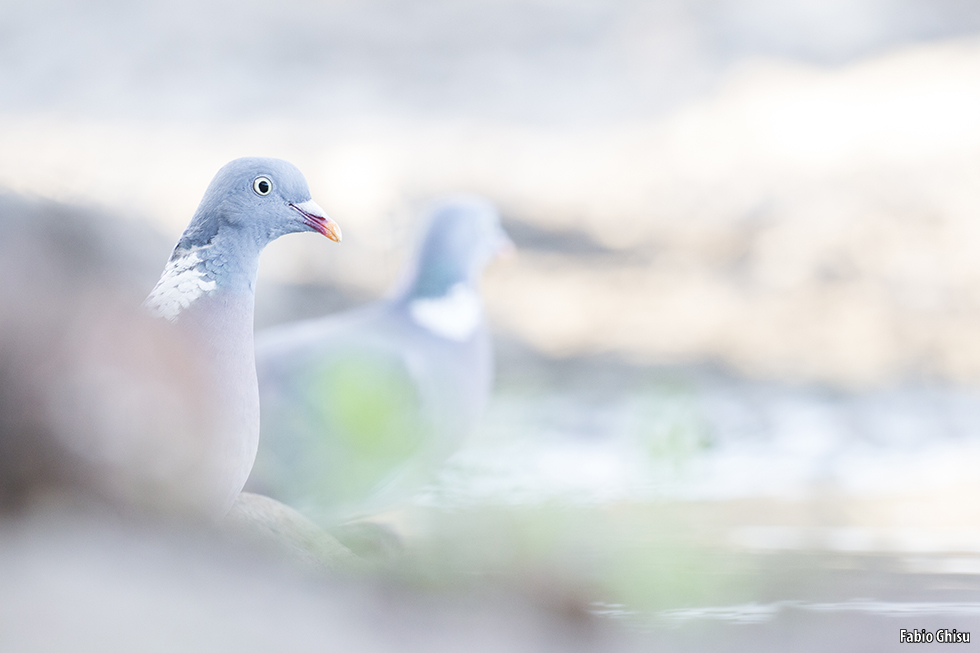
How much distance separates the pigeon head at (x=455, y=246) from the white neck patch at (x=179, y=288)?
89cm

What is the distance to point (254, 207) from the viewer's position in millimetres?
1067

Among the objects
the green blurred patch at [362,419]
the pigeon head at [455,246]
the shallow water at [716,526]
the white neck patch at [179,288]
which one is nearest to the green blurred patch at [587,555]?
the shallow water at [716,526]

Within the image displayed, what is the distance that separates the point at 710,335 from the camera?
323 centimetres

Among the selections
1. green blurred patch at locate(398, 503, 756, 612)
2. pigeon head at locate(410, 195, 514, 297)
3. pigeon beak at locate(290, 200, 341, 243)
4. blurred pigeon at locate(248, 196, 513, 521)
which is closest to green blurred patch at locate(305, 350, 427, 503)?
blurred pigeon at locate(248, 196, 513, 521)

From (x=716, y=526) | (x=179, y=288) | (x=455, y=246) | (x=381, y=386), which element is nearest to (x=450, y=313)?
(x=455, y=246)

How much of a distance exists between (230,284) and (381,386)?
67 cm

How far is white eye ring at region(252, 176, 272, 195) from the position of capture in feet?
3.52

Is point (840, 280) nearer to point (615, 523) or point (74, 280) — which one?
point (615, 523)

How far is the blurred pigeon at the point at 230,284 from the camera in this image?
972 millimetres

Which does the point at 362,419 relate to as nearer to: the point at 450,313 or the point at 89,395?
the point at 450,313

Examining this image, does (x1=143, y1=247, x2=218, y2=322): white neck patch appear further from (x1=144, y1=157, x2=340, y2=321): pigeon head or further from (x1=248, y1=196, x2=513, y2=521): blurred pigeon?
(x1=248, y1=196, x2=513, y2=521): blurred pigeon

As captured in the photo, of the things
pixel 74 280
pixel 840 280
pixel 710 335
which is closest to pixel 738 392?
pixel 710 335

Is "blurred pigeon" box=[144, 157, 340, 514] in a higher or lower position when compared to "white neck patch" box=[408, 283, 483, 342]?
lower

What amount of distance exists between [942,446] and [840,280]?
77 centimetres
